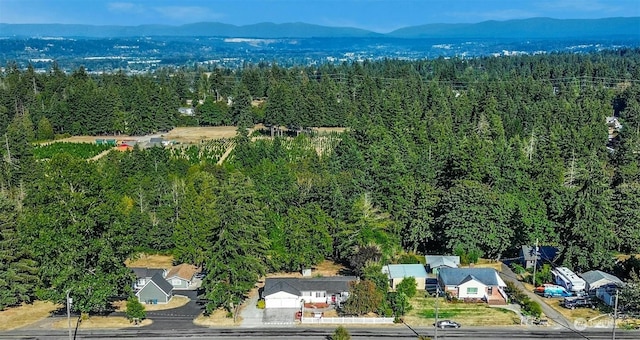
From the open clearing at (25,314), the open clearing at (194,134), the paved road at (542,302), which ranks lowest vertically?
the open clearing at (25,314)

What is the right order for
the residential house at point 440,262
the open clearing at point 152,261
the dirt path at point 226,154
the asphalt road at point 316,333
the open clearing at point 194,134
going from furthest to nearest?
1. the open clearing at point 194,134
2. the dirt path at point 226,154
3. the open clearing at point 152,261
4. the residential house at point 440,262
5. the asphalt road at point 316,333

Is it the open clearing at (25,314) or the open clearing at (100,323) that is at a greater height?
the open clearing at (100,323)

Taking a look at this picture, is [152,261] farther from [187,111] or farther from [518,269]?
[187,111]

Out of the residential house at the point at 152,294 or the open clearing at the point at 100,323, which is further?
the residential house at the point at 152,294

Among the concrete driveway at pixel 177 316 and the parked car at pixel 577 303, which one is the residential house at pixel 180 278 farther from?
the parked car at pixel 577 303

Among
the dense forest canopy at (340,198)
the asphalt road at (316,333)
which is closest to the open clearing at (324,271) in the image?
the dense forest canopy at (340,198)

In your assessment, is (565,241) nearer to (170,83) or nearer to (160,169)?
(160,169)

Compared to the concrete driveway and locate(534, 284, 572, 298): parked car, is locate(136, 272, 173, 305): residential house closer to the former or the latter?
the concrete driveway
